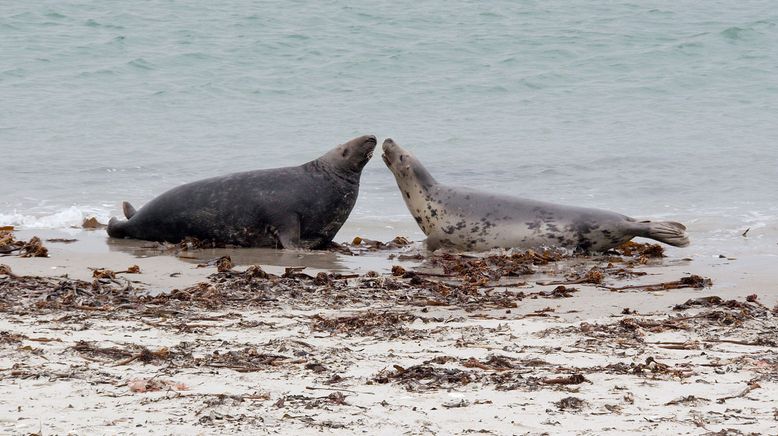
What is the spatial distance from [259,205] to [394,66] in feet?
39.6

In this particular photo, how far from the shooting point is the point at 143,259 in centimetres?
746

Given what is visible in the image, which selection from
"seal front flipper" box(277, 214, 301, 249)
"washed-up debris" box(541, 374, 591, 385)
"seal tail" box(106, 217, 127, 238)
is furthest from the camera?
"seal tail" box(106, 217, 127, 238)

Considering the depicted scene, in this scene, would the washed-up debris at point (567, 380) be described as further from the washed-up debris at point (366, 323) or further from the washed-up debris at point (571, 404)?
the washed-up debris at point (366, 323)

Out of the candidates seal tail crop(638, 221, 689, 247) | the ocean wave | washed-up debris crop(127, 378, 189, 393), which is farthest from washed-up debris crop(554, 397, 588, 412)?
the ocean wave

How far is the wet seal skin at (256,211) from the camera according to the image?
8305 mm

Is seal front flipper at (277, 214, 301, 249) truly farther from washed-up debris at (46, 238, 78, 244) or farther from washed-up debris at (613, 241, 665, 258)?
washed-up debris at (613, 241, 665, 258)

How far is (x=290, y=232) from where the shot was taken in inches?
323

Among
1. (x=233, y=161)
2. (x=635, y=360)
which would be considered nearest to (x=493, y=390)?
(x=635, y=360)

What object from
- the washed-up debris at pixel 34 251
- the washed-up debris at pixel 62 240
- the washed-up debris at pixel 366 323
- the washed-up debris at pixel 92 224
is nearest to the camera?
the washed-up debris at pixel 366 323

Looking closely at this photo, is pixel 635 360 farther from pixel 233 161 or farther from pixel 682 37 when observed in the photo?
pixel 682 37

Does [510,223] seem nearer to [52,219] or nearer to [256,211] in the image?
[256,211]

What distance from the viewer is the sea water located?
11844 mm

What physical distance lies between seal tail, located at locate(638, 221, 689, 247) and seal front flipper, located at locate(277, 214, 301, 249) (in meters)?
2.46

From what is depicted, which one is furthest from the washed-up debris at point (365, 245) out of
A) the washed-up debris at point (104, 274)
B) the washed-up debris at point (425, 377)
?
the washed-up debris at point (425, 377)
